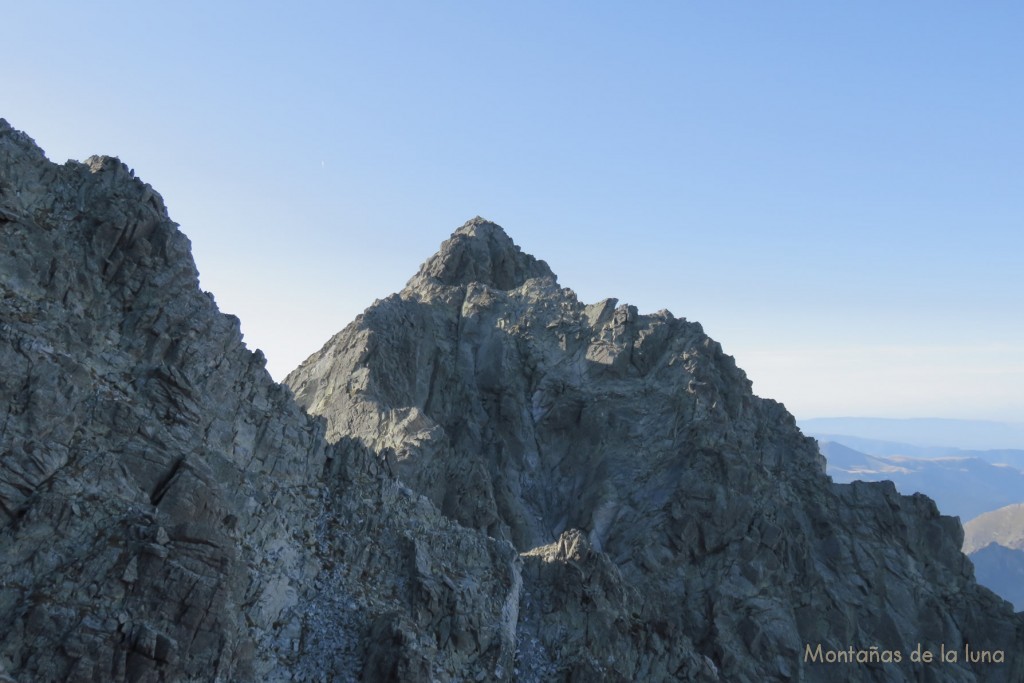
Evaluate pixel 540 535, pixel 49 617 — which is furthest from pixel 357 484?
pixel 540 535

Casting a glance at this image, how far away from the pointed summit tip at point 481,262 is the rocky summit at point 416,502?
150cm

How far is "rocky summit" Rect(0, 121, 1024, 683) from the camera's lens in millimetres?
33750

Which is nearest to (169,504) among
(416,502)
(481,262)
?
(416,502)

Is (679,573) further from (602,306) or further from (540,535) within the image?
(602,306)

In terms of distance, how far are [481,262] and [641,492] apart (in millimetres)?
38312

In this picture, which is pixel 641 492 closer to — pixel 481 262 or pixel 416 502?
pixel 416 502

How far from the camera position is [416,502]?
50.9m

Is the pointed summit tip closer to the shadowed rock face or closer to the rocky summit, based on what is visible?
the rocky summit

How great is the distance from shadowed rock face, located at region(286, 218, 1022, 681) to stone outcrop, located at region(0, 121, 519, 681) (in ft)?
34.2

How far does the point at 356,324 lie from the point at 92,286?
4503cm

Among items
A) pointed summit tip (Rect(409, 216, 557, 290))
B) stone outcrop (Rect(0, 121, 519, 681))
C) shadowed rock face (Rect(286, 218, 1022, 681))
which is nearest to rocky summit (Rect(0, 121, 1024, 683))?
stone outcrop (Rect(0, 121, 519, 681))

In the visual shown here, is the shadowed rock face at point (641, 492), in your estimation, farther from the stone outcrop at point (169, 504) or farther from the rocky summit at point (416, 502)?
the stone outcrop at point (169, 504)

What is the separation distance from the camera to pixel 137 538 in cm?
3378

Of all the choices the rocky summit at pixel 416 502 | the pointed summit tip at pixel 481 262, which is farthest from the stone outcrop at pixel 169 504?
the pointed summit tip at pixel 481 262
